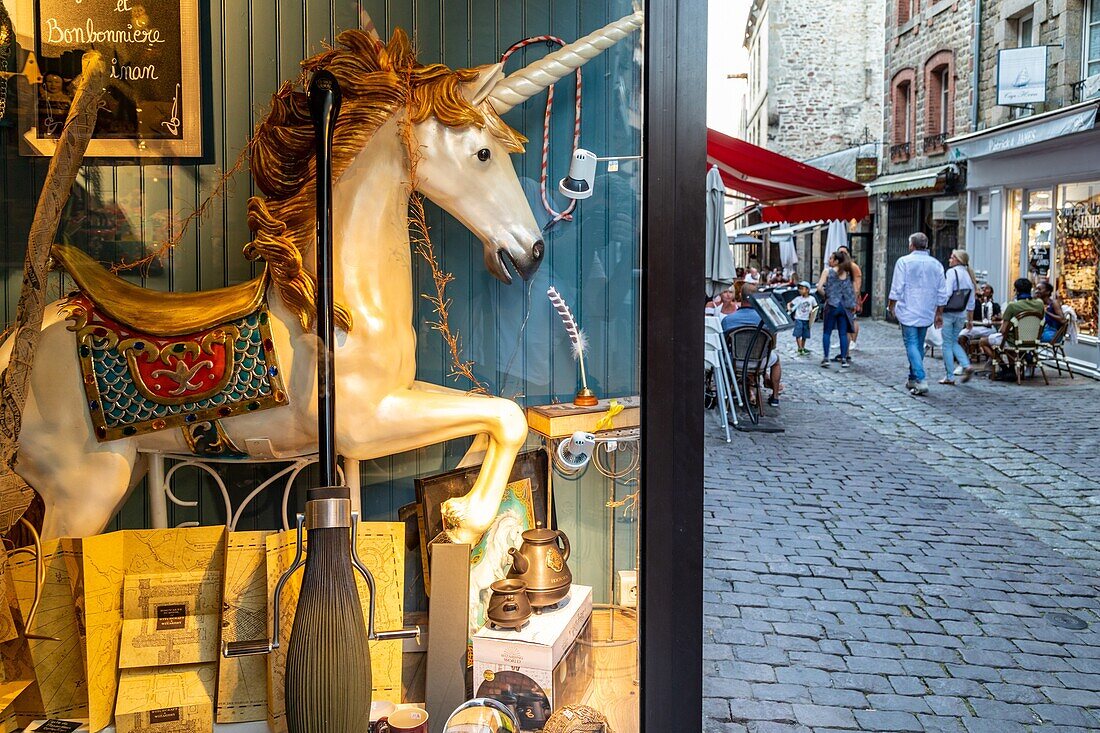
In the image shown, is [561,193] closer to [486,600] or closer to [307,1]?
[307,1]

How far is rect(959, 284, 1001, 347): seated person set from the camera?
1362 cm

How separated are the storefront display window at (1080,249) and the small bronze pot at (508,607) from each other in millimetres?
14913

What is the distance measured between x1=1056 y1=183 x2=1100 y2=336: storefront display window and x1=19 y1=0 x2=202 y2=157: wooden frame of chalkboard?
15.4 metres

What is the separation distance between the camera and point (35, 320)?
211 centimetres

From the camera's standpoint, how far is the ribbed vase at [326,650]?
76.5 inches

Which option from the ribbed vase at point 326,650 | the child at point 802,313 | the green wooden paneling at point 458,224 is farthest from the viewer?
the child at point 802,313

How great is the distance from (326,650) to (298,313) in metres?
0.74

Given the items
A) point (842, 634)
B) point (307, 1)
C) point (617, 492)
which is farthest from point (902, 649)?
point (307, 1)

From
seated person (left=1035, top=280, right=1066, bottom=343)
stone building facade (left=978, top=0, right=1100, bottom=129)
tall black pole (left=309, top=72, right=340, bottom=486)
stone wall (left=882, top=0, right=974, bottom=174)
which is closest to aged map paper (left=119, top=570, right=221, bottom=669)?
tall black pole (left=309, top=72, right=340, bottom=486)

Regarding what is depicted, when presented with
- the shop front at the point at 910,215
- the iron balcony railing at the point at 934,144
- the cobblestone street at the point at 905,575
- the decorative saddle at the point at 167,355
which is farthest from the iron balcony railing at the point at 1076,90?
the decorative saddle at the point at 167,355

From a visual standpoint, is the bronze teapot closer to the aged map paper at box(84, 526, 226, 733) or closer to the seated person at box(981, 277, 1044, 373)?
the aged map paper at box(84, 526, 226, 733)

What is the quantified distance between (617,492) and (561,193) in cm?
76

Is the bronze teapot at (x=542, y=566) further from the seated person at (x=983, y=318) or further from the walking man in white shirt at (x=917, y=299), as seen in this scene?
the seated person at (x=983, y=318)

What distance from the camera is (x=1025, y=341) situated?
41.2ft
